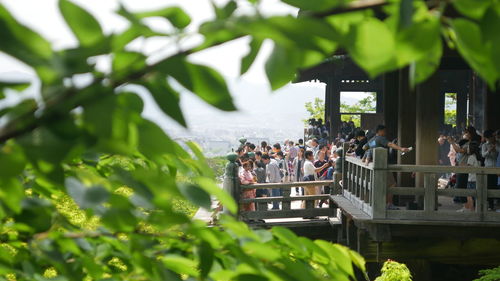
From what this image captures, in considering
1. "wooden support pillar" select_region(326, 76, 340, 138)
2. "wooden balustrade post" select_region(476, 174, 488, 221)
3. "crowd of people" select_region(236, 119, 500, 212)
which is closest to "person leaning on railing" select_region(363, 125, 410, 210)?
"crowd of people" select_region(236, 119, 500, 212)

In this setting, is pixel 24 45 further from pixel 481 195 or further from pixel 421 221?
pixel 421 221

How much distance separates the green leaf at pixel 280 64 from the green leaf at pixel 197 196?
0.77ft

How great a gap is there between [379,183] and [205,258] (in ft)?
29.2

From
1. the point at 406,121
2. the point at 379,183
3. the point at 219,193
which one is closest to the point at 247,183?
the point at 406,121

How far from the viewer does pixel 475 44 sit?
111 centimetres

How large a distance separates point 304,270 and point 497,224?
30.2ft

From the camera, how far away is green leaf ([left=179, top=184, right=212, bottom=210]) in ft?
4.01

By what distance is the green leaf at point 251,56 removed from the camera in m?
1.19

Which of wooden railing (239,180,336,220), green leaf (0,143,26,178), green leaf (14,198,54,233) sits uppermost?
green leaf (0,143,26,178)

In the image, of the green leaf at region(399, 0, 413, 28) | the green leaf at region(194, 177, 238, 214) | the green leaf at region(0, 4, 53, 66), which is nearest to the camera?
the green leaf at region(0, 4, 53, 66)

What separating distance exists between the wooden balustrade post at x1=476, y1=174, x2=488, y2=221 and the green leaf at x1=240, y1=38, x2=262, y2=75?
9041 millimetres

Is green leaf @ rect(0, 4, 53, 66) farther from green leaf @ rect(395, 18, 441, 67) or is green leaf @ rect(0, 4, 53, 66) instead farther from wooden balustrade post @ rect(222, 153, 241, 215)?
wooden balustrade post @ rect(222, 153, 241, 215)

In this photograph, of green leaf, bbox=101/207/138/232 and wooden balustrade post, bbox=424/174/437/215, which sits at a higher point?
green leaf, bbox=101/207/138/232

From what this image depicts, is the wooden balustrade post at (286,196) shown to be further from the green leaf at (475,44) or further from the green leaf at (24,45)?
the green leaf at (24,45)
